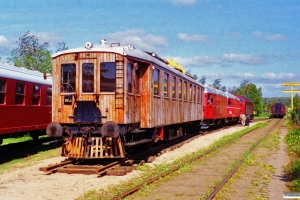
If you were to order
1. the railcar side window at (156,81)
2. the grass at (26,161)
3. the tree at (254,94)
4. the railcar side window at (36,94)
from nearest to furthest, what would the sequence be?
the grass at (26,161) → the railcar side window at (156,81) → the railcar side window at (36,94) → the tree at (254,94)

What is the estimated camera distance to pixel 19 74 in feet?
49.1

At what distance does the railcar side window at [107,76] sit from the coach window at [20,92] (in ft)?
15.5

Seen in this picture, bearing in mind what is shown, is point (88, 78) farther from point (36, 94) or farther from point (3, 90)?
point (36, 94)

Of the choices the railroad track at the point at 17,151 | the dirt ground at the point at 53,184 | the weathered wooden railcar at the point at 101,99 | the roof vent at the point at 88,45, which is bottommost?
the dirt ground at the point at 53,184

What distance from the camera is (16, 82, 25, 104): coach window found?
1464 cm

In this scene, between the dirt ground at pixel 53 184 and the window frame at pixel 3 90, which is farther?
the window frame at pixel 3 90

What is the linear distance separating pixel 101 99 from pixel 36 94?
20.1ft

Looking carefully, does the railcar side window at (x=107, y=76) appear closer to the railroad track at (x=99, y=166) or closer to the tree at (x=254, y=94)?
the railroad track at (x=99, y=166)

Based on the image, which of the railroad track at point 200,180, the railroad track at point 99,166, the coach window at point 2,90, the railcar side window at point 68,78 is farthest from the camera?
the coach window at point 2,90

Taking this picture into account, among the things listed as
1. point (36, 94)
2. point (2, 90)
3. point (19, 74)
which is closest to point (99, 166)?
point (2, 90)

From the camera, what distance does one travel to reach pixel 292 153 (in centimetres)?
1541

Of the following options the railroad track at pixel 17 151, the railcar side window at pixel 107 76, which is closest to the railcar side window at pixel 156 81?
the railcar side window at pixel 107 76

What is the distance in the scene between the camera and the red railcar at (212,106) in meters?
27.3

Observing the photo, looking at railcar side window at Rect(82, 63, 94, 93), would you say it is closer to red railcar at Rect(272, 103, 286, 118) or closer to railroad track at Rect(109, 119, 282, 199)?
railroad track at Rect(109, 119, 282, 199)
